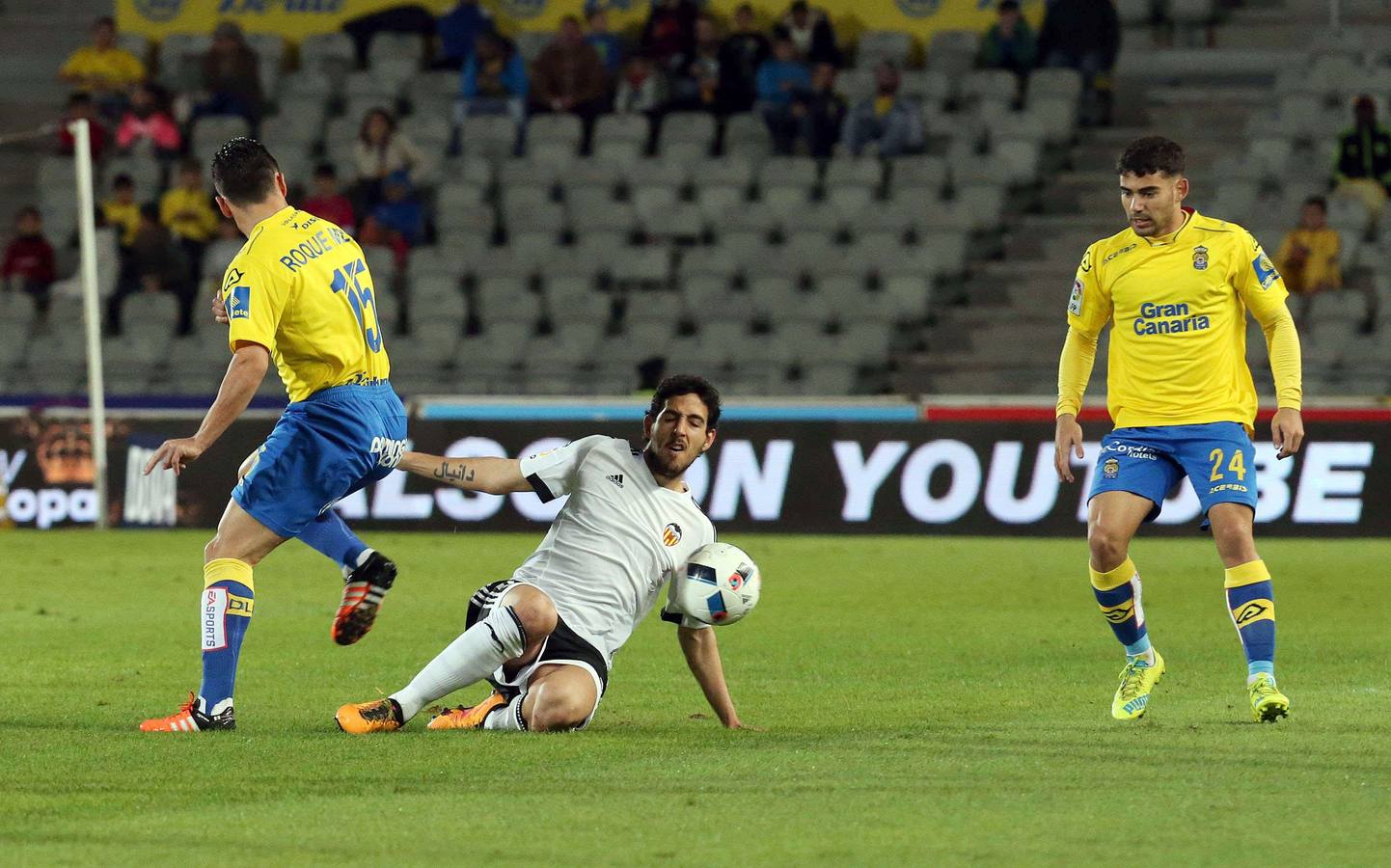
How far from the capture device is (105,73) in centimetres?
2377

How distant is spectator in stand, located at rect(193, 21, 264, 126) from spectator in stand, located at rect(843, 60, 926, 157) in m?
6.58

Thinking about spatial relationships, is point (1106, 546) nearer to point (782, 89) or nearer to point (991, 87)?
point (991, 87)

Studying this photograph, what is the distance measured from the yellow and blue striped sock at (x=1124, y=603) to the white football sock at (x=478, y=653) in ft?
7.02

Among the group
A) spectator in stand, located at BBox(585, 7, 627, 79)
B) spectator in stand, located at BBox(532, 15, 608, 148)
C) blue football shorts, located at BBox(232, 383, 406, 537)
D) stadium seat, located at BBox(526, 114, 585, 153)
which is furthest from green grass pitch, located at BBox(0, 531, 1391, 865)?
spectator in stand, located at BBox(585, 7, 627, 79)

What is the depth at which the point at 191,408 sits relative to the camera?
1812 cm

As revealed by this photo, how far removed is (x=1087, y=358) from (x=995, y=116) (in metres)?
13.6

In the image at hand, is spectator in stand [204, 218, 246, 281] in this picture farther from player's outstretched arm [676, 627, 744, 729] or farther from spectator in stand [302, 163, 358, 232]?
player's outstretched arm [676, 627, 744, 729]

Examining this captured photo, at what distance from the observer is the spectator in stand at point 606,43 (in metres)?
22.9

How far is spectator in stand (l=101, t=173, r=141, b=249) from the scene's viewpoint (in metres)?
21.8

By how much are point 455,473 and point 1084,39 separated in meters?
15.7

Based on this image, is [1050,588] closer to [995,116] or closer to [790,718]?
[790,718]

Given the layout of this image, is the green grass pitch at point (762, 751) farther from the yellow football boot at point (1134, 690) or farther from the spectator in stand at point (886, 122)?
the spectator in stand at point (886, 122)

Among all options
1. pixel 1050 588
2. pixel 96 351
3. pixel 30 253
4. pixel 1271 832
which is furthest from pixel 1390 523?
pixel 30 253

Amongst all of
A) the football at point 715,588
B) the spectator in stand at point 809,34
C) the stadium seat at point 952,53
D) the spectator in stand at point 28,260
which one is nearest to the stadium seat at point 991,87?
the stadium seat at point 952,53
